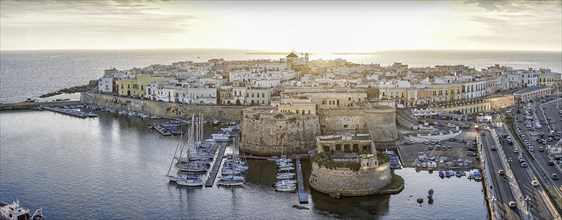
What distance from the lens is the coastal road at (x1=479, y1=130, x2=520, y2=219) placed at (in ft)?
62.9

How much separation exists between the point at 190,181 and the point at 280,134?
734cm

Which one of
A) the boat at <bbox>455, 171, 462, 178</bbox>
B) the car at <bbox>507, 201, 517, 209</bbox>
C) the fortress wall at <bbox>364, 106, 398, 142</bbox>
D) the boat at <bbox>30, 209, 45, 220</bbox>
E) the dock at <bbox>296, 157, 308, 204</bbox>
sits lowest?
the boat at <bbox>30, 209, 45, 220</bbox>

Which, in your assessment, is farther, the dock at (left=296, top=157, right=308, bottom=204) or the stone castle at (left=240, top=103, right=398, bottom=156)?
the stone castle at (left=240, top=103, right=398, bottom=156)

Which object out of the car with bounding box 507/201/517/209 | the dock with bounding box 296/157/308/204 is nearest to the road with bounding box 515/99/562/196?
the car with bounding box 507/201/517/209

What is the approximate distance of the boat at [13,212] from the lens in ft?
66.2

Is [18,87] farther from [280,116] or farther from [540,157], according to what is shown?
[540,157]

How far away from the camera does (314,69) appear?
6009cm

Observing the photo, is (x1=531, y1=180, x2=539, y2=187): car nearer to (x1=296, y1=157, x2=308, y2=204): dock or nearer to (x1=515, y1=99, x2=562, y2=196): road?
(x1=515, y1=99, x2=562, y2=196): road

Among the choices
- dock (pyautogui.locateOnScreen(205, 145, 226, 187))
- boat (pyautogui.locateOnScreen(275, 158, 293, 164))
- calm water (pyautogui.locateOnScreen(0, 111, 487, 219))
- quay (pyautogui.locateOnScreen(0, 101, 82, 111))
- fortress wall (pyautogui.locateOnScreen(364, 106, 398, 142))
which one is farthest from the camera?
quay (pyautogui.locateOnScreen(0, 101, 82, 111))

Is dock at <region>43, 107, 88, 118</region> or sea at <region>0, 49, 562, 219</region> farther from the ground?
dock at <region>43, 107, 88, 118</region>

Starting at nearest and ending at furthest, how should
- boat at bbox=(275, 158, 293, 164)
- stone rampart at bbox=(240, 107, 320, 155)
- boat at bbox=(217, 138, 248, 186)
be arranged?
boat at bbox=(217, 138, 248, 186), boat at bbox=(275, 158, 293, 164), stone rampart at bbox=(240, 107, 320, 155)

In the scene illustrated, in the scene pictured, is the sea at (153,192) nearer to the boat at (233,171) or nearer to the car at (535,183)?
the boat at (233,171)

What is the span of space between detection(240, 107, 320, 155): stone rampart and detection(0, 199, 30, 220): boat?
13071mm

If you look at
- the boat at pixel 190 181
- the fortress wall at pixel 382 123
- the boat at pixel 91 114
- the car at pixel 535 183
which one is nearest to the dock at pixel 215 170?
the boat at pixel 190 181
